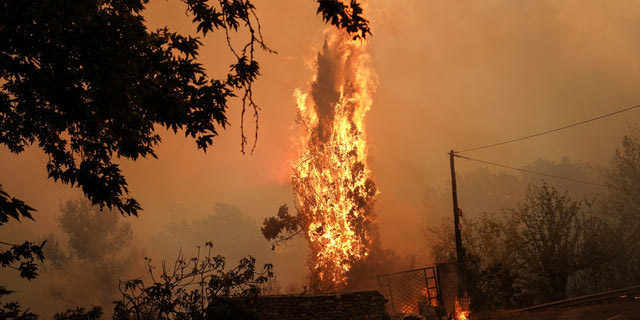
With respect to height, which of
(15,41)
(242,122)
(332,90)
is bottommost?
(242,122)

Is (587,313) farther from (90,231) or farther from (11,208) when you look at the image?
(90,231)

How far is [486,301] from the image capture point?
66.6 feet

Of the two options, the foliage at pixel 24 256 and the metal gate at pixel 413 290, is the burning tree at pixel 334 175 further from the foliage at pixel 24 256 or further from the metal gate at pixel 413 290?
the foliage at pixel 24 256

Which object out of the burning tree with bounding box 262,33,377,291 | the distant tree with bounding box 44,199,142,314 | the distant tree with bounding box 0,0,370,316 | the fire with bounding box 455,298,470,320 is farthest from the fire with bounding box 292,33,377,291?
the distant tree with bounding box 44,199,142,314

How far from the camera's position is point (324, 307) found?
13430mm

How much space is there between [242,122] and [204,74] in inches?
62.6

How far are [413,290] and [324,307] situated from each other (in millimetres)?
8888

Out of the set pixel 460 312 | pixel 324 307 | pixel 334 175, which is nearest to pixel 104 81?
pixel 324 307

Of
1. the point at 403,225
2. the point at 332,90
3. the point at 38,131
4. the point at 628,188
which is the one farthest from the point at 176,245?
the point at 38,131

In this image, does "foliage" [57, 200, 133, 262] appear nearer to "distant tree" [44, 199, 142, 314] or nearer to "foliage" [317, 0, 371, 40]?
"distant tree" [44, 199, 142, 314]

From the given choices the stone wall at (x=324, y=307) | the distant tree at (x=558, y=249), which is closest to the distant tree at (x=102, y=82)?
the stone wall at (x=324, y=307)

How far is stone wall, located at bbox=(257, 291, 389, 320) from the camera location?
12.4m

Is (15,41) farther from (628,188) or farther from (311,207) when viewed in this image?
(628,188)

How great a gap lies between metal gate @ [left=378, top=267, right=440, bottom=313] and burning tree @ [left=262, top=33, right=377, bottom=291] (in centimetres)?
477
